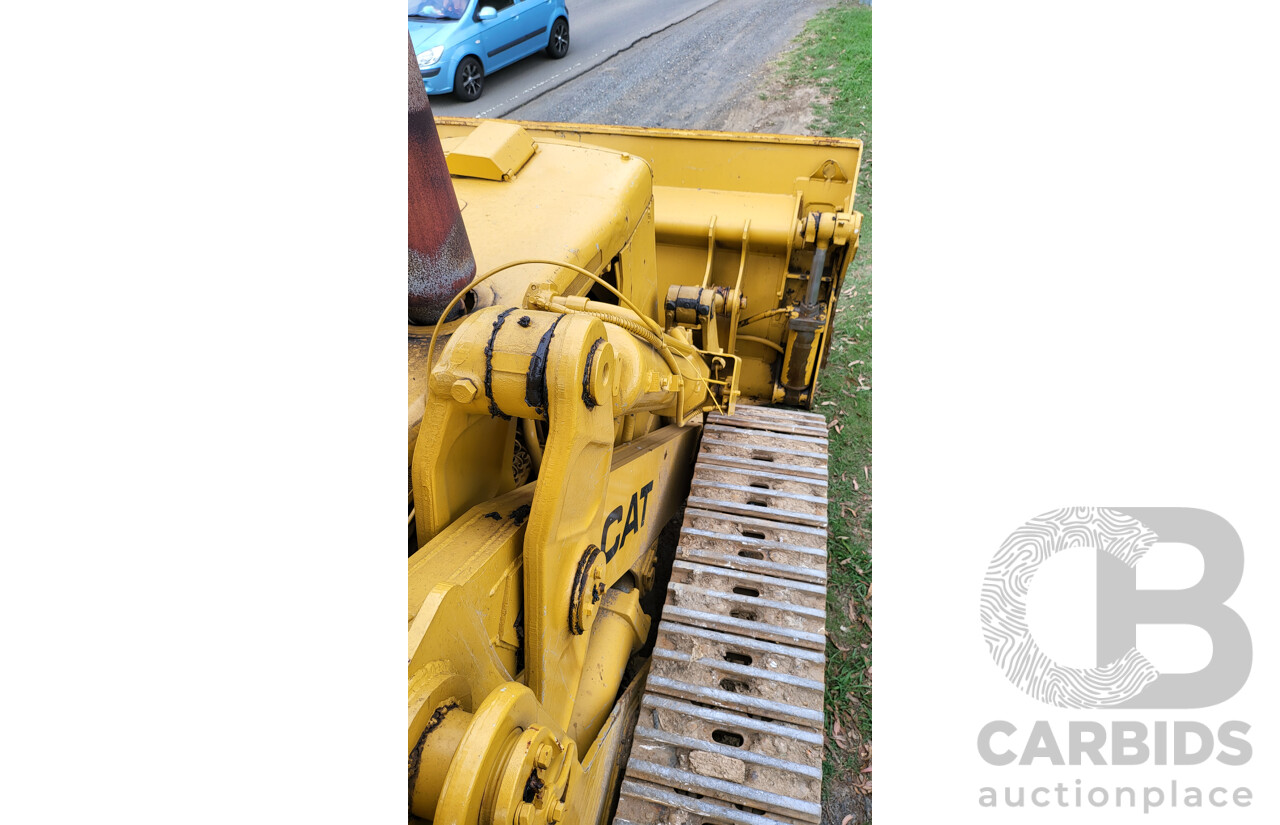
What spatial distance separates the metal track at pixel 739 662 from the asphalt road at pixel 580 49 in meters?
7.63

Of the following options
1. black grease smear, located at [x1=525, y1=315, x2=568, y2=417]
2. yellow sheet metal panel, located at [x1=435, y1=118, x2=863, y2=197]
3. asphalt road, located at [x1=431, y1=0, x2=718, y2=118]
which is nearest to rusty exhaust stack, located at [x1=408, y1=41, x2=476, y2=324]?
black grease smear, located at [x1=525, y1=315, x2=568, y2=417]

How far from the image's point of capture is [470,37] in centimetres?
952

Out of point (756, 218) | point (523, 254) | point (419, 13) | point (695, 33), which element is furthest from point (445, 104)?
point (523, 254)

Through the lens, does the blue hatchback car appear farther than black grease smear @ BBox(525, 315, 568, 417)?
Yes

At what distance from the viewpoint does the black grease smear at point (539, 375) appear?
6.13 feet

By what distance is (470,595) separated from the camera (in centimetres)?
184

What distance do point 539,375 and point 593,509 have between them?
1.93ft

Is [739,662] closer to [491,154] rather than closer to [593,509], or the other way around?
[593,509]

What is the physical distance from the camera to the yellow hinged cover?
3215mm

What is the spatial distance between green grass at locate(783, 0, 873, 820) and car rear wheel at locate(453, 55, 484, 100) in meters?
4.43

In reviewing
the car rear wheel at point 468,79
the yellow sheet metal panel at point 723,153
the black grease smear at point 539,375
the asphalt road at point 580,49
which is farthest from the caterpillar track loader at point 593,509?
the asphalt road at point 580,49

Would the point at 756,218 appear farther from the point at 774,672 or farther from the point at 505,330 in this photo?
the point at 505,330

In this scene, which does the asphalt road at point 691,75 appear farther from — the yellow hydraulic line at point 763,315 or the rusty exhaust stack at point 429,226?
the rusty exhaust stack at point 429,226

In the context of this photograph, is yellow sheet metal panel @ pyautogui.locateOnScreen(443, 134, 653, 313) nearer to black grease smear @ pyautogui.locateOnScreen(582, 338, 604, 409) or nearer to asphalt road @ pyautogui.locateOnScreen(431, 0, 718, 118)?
black grease smear @ pyautogui.locateOnScreen(582, 338, 604, 409)
